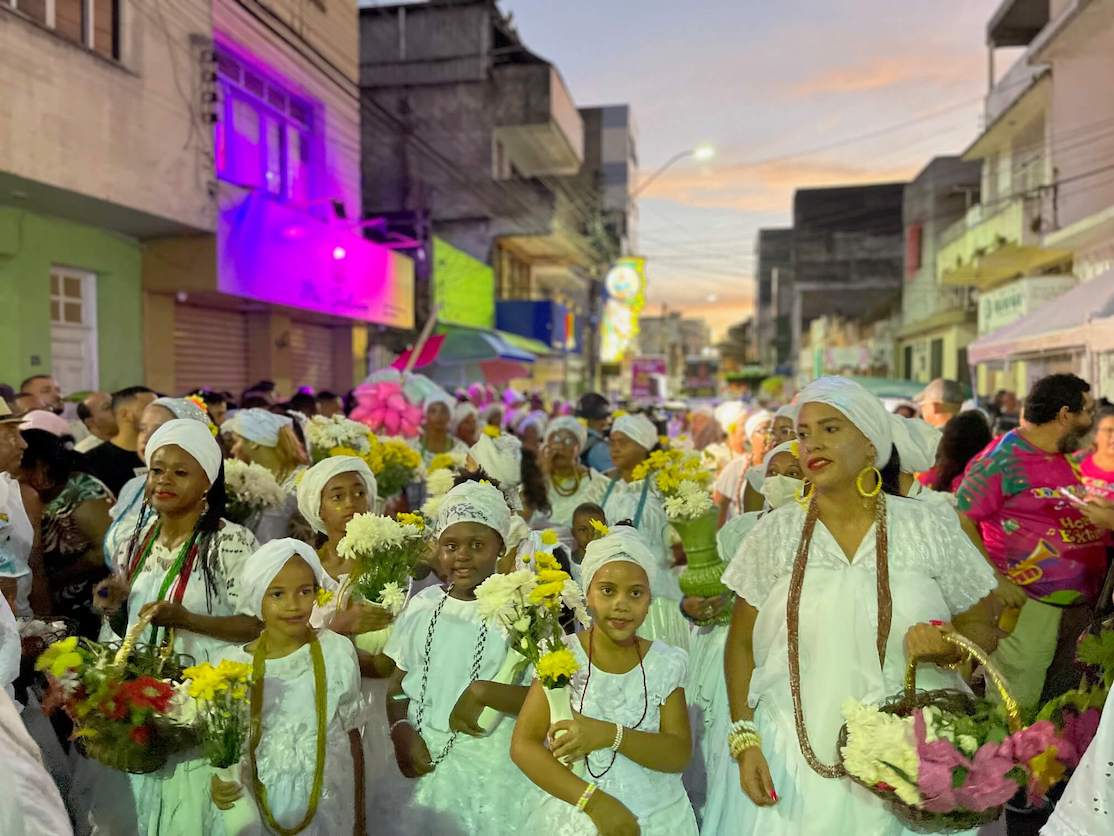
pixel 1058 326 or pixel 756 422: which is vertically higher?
pixel 1058 326

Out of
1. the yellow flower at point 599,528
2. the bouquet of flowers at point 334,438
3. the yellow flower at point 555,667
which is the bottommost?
the yellow flower at point 555,667

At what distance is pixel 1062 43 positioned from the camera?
61.8ft

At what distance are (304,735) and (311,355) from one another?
17487 mm

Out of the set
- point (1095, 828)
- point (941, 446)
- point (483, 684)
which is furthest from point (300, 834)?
point (941, 446)

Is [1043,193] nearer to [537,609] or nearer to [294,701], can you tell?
[537,609]

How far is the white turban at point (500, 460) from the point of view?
5.98m

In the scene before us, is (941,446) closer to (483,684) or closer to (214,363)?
(483,684)

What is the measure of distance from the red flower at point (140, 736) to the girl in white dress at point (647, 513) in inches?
104

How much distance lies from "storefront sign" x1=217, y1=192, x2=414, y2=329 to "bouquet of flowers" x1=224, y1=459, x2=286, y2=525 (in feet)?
28.4

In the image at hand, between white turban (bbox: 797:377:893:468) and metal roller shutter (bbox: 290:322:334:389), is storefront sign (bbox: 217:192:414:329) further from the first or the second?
white turban (bbox: 797:377:893:468)

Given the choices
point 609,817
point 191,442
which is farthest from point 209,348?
point 609,817

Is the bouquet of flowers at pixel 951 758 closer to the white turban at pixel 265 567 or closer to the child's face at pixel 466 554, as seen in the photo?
the child's face at pixel 466 554

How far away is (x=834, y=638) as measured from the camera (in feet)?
8.98

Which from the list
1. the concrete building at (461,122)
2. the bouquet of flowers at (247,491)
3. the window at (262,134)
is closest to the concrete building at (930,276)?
the concrete building at (461,122)
